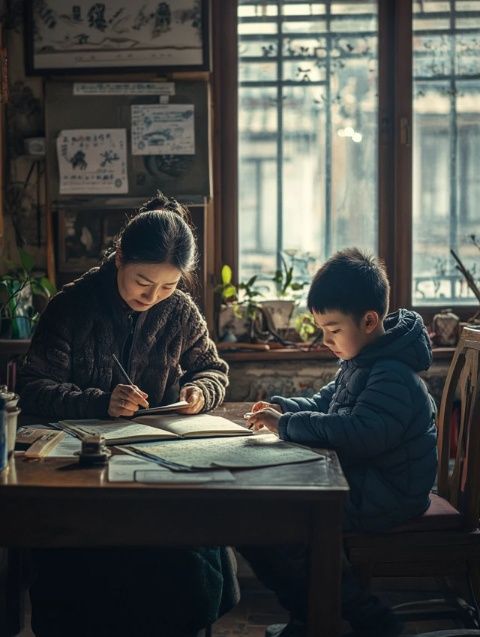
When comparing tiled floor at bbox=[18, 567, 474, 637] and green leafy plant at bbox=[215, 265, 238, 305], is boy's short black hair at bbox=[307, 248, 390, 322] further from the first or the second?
green leafy plant at bbox=[215, 265, 238, 305]

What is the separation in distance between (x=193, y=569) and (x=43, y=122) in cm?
241

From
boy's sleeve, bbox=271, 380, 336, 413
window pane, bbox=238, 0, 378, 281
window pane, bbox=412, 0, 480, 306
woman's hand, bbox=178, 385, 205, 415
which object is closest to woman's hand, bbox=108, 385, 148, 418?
woman's hand, bbox=178, 385, 205, 415

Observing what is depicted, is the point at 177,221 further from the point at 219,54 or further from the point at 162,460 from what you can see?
the point at 219,54

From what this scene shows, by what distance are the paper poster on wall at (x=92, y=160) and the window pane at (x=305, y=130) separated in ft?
1.81

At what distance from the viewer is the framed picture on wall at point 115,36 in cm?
380

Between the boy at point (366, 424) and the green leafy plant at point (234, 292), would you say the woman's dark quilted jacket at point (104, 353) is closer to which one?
the boy at point (366, 424)

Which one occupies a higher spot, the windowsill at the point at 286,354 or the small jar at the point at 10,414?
the small jar at the point at 10,414

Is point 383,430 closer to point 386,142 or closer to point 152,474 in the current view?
point 152,474

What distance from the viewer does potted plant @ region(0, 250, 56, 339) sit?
360 centimetres

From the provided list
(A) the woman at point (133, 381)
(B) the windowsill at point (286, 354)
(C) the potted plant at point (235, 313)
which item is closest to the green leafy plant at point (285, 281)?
(C) the potted plant at point (235, 313)

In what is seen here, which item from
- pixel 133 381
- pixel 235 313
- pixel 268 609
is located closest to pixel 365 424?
pixel 133 381

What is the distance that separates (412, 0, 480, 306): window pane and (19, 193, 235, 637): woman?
1500mm

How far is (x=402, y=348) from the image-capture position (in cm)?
218

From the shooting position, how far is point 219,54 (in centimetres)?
390
